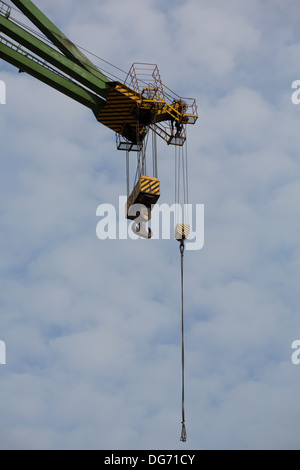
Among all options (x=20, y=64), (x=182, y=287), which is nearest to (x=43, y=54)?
(x=20, y=64)

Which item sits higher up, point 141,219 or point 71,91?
point 71,91

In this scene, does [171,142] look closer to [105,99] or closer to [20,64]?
[105,99]

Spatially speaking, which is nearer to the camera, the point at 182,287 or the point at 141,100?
the point at 182,287

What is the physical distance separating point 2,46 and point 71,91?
8.60 ft

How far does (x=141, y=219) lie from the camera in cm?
2719
